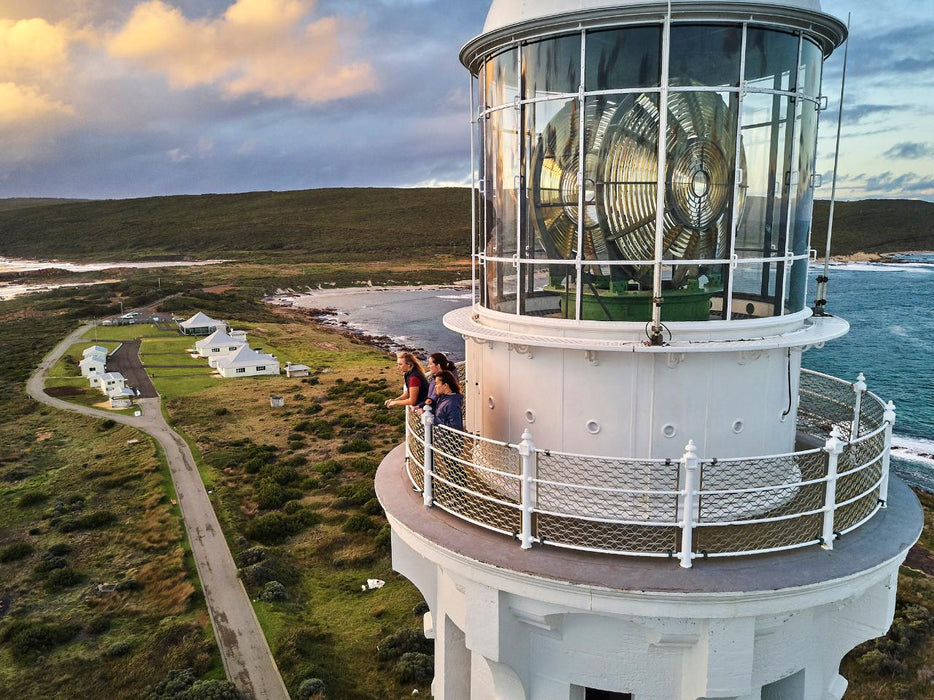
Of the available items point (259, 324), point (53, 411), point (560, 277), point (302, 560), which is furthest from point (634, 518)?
point (259, 324)

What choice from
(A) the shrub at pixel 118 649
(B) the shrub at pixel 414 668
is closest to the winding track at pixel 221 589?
(A) the shrub at pixel 118 649

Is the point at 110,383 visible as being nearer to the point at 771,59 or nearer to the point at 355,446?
the point at 355,446

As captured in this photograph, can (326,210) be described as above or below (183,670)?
above

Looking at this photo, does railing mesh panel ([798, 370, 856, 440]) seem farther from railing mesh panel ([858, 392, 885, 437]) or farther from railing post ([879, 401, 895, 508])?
railing post ([879, 401, 895, 508])

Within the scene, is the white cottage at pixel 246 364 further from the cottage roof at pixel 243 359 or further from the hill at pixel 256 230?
the hill at pixel 256 230

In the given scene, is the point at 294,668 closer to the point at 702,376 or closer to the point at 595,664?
the point at 595,664
